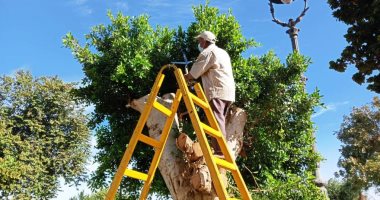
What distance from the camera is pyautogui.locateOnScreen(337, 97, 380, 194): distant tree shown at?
26.2m

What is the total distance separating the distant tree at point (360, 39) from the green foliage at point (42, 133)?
22074mm

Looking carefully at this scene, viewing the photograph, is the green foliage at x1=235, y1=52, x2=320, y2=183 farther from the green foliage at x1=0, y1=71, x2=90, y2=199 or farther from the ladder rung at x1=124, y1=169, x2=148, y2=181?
the green foliage at x1=0, y1=71, x2=90, y2=199

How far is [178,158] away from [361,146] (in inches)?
1020

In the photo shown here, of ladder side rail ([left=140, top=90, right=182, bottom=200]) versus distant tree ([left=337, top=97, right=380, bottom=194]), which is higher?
distant tree ([left=337, top=97, right=380, bottom=194])

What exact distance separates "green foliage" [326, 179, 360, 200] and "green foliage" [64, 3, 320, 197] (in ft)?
75.5

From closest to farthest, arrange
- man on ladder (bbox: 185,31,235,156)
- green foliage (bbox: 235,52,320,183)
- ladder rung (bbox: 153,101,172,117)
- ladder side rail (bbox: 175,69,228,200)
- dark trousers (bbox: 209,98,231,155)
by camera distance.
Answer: ladder side rail (bbox: 175,69,228,200) → ladder rung (bbox: 153,101,172,117) → dark trousers (bbox: 209,98,231,155) → man on ladder (bbox: 185,31,235,156) → green foliage (bbox: 235,52,320,183)

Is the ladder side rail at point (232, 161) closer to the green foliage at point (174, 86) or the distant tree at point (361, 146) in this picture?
the green foliage at point (174, 86)

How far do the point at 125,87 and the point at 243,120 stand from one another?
3036 millimetres

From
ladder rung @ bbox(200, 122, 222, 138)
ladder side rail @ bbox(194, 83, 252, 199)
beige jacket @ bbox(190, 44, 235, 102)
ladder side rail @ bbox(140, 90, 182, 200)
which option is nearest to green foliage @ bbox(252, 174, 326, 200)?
beige jacket @ bbox(190, 44, 235, 102)

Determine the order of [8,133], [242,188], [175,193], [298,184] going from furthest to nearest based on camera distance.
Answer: [8,133] → [298,184] → [175,193] → [242,188]

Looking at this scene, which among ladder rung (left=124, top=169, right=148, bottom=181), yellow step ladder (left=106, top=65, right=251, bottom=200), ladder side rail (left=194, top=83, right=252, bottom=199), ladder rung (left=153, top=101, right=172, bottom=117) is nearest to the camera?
yellow step ladder (left=106, top=65, right=251, bottom=200)

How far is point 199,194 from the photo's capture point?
5641 mm

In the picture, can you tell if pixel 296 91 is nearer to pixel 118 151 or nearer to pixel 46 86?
pixel 118 151

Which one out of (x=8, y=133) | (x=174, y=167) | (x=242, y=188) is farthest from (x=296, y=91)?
(x=8, y=133)
